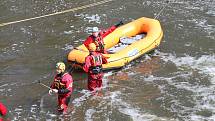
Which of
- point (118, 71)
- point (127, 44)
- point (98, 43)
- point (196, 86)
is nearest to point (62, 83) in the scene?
point (98, 43)

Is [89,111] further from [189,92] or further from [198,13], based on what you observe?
[198,13]

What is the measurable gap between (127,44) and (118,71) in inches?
55.8

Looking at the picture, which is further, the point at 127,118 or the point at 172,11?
the point at 172,11

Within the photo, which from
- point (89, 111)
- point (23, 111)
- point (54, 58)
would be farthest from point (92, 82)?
point (54, 58)

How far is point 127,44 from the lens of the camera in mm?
13148

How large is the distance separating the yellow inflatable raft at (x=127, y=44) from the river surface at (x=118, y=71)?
39 centimetres

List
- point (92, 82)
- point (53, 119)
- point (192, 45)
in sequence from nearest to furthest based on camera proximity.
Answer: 1. point (53, 119)
2. point (92, 82)
3. point (192, 45)

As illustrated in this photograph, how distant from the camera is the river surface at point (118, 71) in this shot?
10.0 meters

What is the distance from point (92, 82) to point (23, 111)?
1.87 m

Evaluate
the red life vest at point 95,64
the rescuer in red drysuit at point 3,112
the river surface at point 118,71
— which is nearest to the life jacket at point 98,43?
the river surface at point 118,71

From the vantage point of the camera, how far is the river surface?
10047mm

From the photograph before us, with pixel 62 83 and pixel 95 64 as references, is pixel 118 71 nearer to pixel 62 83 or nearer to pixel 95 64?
pixel 95 64

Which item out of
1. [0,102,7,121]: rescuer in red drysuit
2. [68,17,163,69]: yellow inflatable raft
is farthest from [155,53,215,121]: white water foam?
[0,102,7,121]: rescuer in red drysuit

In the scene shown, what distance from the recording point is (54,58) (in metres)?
13.1
